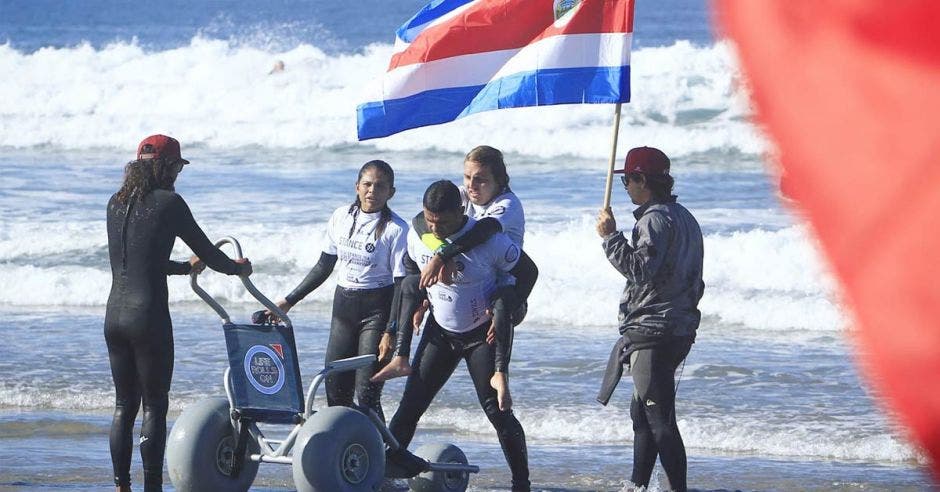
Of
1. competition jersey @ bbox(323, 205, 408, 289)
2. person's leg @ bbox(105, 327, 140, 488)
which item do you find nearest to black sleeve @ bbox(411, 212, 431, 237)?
competition jersey @ bbox(323, 205, 408, 289)

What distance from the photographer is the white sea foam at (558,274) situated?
516 inches

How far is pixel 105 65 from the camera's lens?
44.4m

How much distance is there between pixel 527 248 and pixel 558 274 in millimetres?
983

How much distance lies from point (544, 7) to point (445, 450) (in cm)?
212

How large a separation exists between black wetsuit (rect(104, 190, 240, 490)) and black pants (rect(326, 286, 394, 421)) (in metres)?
1.01

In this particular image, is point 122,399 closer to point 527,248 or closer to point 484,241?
point 484,241

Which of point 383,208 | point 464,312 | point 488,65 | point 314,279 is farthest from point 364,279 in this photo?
point 488,65

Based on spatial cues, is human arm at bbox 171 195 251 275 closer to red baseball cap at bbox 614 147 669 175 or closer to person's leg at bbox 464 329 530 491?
person's leg at bbox 464 329 530 491

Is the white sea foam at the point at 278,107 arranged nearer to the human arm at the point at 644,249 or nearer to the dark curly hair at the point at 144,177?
the human arm at the point at 644,249

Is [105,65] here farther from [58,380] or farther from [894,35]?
[894,35]

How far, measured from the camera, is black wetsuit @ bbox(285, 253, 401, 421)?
22.1 ft

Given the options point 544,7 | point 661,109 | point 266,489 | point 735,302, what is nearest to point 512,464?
point 266,489

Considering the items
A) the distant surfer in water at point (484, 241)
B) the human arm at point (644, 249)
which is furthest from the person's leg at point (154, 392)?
the human arm at point (644, 249)

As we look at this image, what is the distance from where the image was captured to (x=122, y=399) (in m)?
6.16
